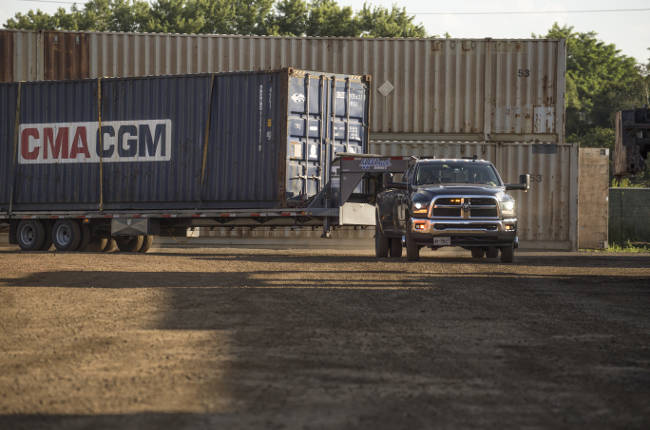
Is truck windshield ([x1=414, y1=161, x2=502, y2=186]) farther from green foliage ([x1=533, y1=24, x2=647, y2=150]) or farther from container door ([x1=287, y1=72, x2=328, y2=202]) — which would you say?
green foliage ([x1=533, y1=24, x2=647, y2=150])

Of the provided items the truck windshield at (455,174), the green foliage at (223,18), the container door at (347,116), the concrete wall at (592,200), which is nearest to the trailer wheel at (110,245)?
the container door at (347,116)

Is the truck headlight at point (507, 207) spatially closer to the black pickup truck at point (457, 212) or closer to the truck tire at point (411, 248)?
the black pickup truck at point (457, 212)

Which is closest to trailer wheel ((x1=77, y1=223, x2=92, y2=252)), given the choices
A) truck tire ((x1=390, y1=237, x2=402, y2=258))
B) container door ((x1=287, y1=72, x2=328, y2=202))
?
container door ((x1=287, y1=72, x2=328, y2=202))

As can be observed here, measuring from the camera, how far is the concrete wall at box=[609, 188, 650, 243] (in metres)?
34.2

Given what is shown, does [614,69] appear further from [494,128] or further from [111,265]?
[111,265]

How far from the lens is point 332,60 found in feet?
88.4

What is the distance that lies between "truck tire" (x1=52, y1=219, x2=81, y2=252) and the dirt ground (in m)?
8.28

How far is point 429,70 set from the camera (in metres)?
27.1

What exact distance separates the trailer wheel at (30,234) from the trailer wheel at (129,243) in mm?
1953

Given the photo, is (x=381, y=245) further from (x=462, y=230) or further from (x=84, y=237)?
(x=84, y=237)

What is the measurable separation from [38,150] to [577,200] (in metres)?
15.3

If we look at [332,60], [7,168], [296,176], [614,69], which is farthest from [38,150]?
[614,69]

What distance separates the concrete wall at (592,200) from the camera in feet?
A: 87.8

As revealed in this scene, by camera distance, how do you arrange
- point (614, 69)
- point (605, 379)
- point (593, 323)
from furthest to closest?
1. point (614, 69)
2. point (593, 323)
3. point (605, 379)
